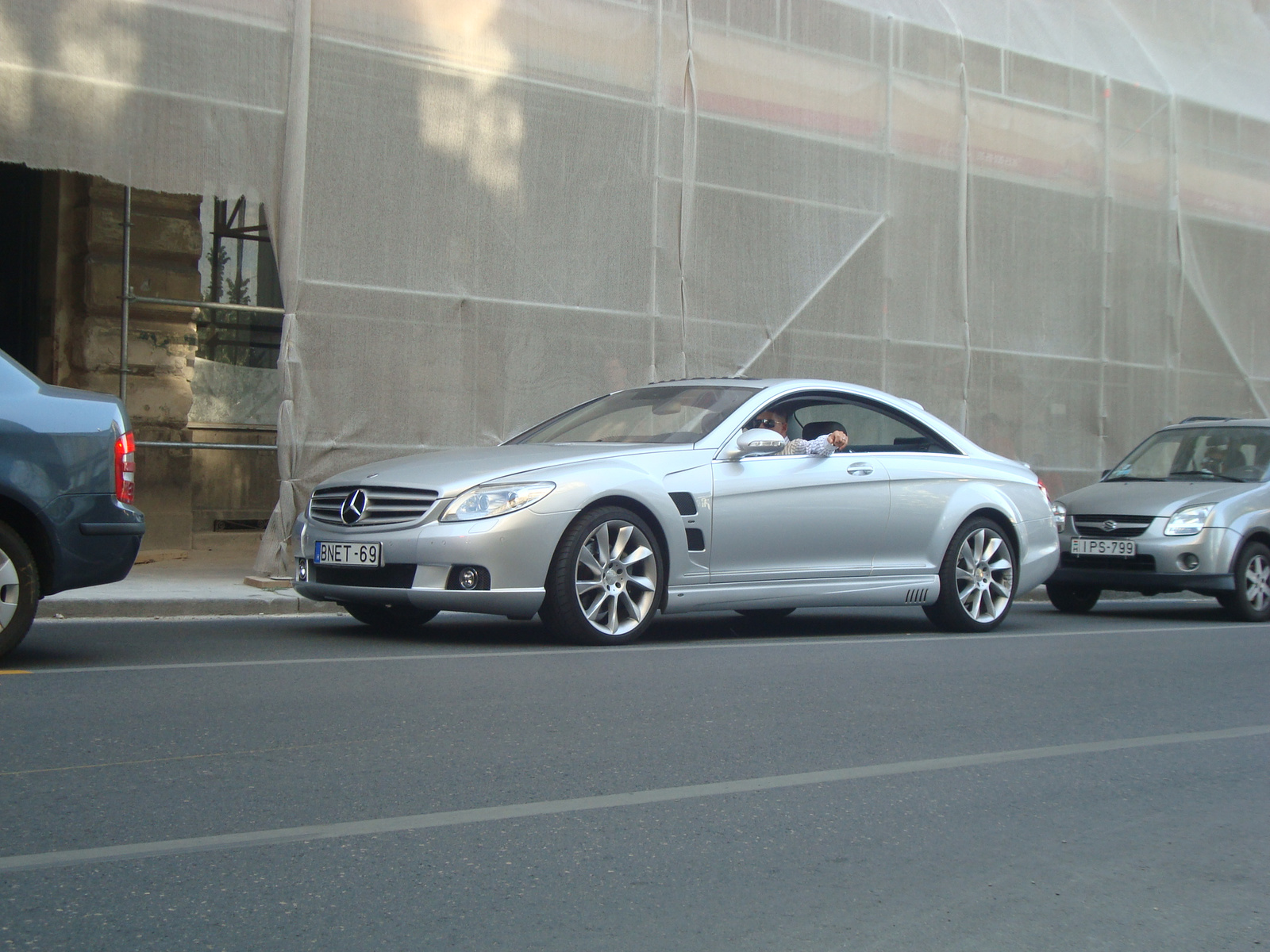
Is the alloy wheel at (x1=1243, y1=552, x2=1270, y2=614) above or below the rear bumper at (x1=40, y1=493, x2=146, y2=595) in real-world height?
below

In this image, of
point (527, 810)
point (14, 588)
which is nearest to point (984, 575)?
point (14, 588)

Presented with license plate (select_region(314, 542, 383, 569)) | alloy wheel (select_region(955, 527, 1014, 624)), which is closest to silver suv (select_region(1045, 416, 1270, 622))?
alloy wheel (select_region(955, 527, 1014, 624))

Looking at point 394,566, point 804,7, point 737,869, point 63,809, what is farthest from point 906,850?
point 804,7

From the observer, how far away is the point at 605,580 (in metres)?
7.60

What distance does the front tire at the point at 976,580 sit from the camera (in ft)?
30.5

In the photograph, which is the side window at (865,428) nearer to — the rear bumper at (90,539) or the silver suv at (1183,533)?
the silver suv at (1183,533)

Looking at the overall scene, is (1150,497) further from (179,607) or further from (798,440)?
(179,607)

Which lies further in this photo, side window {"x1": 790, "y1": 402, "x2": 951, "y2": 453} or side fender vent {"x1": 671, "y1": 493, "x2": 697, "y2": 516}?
side window {"x1": 790, "y1": 402, "x2": 951, "y2": 453}

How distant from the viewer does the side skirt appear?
799 centimetres

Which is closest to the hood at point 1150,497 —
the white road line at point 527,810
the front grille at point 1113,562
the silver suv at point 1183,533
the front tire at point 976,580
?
the silver suv at point 1183,533

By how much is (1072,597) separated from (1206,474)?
4.69ft

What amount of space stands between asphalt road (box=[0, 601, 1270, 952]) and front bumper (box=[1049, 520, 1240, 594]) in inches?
147

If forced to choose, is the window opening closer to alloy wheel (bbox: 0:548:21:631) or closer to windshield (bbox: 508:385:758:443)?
windshield (bbox: 508:385:758:443)

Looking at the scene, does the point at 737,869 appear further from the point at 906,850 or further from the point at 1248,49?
the point at 1248,49
